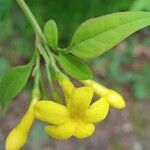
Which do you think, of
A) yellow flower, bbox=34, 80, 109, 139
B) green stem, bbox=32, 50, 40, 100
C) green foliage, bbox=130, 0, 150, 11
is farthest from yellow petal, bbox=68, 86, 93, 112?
green foliage, bbox=130, 0, 150, 11

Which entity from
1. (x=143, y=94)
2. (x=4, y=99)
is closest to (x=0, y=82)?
(x=4, y=99)

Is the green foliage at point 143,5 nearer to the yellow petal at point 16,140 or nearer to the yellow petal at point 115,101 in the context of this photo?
the yellow petal at point 115,101

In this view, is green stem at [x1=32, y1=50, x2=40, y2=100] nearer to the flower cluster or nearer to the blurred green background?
the flower cluster

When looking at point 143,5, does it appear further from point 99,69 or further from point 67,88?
point 67,88

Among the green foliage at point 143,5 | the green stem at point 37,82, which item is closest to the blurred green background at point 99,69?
the green foliage at point 143,5

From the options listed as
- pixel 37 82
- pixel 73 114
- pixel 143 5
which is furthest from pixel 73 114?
pixel 143 5

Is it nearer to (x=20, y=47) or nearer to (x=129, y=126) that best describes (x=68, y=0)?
(x=20, y=47)
